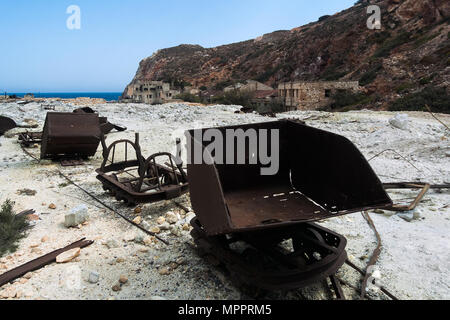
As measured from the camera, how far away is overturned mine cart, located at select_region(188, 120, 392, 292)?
2.82m

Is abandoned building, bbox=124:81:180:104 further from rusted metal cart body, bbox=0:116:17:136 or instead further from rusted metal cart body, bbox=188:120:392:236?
rusted metal cart body, bbox=188:120:392:236

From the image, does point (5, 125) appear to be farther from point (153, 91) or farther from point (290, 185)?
point (153, 91)

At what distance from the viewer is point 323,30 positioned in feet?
169

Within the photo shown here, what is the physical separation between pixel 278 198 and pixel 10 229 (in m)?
3.52

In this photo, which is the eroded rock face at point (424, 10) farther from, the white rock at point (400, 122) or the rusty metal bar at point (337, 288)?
the rusty metal bar at point (337, 288)

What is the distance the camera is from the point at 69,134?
818cm

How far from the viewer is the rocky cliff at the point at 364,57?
27734mm

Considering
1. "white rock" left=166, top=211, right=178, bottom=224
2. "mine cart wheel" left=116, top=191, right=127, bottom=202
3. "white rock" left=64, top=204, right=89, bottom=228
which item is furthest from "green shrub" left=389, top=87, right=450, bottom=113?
"white rock" left=64, top=204, right=89, bottom=228

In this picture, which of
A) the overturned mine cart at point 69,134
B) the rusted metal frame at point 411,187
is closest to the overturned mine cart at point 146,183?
the overturned mine cart at point 69,134

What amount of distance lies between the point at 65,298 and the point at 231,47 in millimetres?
83754

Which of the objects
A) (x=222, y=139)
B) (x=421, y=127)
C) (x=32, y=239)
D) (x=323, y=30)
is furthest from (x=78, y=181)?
(x=323, y=30)

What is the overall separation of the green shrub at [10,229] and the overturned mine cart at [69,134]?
11.8ft

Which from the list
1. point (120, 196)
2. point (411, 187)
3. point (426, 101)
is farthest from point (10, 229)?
point (426, 101)
